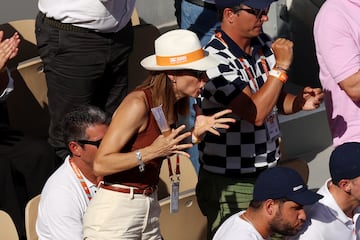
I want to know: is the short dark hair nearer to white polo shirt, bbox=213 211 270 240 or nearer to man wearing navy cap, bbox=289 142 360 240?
white polo shirt, bbox=213 211 270 240

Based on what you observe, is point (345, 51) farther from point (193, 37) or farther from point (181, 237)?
point (181, 237)

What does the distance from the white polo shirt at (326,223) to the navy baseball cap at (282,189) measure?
8cm

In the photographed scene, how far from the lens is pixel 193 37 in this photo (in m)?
3.78

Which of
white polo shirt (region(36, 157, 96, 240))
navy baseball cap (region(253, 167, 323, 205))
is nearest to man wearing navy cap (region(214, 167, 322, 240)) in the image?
navy baseball cap (region(253, 167, 323, 205))

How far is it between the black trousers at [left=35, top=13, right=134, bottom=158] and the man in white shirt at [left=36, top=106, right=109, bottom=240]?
0.59m

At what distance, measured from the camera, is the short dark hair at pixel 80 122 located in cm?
411

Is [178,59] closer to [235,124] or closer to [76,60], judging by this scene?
[235,124]

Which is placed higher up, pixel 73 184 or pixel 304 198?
pixel 304 198

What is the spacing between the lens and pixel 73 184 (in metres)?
4.09

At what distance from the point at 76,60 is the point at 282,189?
5.23 ft

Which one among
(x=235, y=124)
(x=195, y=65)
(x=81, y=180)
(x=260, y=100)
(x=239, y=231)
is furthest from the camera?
(x=81, y=180)

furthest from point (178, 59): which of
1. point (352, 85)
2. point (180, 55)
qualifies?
point (352, 85)

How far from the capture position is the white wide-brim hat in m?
3.65

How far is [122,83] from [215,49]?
47.0 inches
